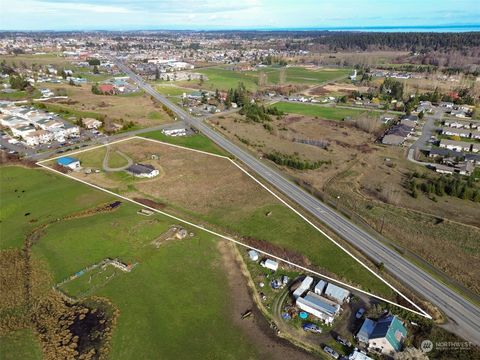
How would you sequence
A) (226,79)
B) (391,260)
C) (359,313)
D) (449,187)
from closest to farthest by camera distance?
(359,313) → (391,260) → (449,187) → (226,79)

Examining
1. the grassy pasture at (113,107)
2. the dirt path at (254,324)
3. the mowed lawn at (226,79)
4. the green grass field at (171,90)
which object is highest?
the mowed lawn at (226,79)

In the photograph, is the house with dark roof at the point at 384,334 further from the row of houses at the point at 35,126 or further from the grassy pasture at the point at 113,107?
the grassy pasture at the point at 113,107

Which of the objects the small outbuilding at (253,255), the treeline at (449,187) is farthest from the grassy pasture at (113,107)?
the treeline at (449,187)

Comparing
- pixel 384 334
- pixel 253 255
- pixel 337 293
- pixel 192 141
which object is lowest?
pixel 337 293

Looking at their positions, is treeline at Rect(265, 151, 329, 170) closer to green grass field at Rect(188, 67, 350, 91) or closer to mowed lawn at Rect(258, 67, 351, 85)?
green grass field at Rect(188, 67, 350, 91)

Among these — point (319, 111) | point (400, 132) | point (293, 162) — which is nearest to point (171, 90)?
point (319, 111)

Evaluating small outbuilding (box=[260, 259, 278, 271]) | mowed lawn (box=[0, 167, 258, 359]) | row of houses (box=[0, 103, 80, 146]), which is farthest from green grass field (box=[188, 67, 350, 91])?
small outbuilding (box=[260, 259, 278, 271])

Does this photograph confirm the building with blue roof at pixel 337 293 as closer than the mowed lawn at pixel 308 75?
Yes

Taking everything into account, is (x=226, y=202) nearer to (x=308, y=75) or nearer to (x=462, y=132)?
(x=462, y=132)
